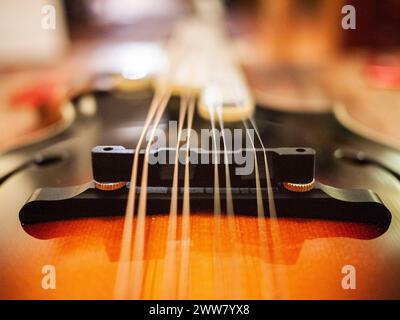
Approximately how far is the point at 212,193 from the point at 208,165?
0.04 meters

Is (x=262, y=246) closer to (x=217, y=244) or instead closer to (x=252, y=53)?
(x=217, y=244)

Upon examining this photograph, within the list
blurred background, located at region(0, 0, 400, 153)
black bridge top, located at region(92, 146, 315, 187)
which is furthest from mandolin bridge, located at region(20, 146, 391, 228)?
blurred background, located at region(0, 0, 400, 153)

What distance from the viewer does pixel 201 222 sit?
0.54 meters

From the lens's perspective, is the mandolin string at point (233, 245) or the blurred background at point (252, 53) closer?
the mandolin string at point (233, 245)

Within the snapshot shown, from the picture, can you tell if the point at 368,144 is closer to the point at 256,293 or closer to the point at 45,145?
the point at 256,293

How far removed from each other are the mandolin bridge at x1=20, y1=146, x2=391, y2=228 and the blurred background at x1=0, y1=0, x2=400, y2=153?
28 cm

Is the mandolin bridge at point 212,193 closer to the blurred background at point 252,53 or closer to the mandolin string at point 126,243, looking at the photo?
the mandolin string at point 126,243

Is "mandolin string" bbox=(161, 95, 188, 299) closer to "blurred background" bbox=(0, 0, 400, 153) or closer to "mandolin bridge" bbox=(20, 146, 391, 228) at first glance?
"mandolin bridge" bbox=(20, 146, 391, 228)

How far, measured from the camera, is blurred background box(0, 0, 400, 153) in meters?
1.07

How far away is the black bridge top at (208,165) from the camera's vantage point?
21.3 inches

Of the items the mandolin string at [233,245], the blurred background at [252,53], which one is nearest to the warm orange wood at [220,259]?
the mandolin string at [233,245]

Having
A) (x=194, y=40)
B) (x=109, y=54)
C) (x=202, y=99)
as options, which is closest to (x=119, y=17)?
(x=109, y=54)

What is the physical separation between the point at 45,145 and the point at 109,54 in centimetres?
111

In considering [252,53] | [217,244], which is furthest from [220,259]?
[252,53]
